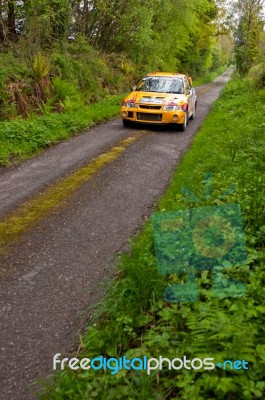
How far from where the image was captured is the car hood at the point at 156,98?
10.8 m

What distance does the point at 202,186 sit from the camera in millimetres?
5543

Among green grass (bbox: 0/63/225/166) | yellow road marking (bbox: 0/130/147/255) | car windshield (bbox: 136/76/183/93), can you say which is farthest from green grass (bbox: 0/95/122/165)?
car windshield (bbox: 136/76/183/93)

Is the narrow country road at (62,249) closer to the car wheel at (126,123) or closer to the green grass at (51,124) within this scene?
the green grass at (51,124)

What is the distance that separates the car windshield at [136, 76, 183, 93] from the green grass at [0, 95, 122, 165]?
6.40 ft

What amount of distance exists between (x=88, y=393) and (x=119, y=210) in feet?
11.3

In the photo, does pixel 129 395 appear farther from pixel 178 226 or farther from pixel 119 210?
pixel 119 210

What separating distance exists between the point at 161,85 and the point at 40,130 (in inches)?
184

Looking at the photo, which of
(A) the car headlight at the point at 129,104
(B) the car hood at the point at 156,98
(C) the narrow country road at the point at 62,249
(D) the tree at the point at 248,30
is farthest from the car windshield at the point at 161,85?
(D) the tree at the point at 248,30

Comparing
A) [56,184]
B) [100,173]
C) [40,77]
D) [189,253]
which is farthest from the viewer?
[40,77]

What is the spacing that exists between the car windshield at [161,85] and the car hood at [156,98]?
43 centimetres

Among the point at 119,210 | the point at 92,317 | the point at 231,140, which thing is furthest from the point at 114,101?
the point at 92,317

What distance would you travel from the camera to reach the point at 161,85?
38.5 feet

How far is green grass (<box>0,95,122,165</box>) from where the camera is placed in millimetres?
8250

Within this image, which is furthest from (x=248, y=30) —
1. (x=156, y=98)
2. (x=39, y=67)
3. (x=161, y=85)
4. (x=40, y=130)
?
(x=40, y=130)
